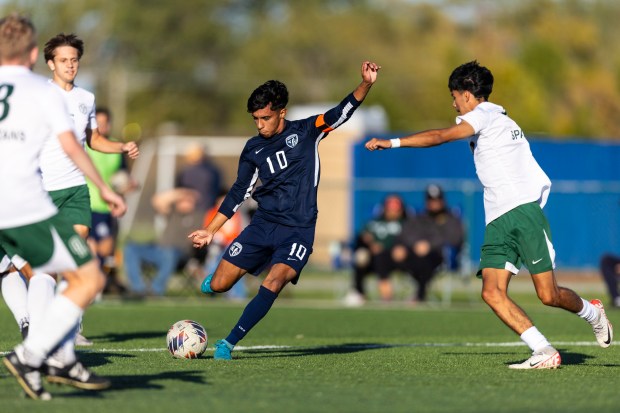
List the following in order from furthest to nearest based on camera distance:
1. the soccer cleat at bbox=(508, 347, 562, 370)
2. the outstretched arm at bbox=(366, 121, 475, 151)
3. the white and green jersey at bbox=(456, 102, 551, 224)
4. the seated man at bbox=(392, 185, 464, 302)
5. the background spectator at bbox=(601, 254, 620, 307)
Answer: the seated man at bbox=(392, 185, 464, 302), the background spectator at bbox=(601, 254, 620, 307), the white and green jersey at bbox=(456, 102, 551, 224), the soccer cleat at bbox=(508, 347, 562, 370), the outstretched arm at bbox=(366, 121, 475, 151)

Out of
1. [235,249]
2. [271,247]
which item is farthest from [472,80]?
[235,249]

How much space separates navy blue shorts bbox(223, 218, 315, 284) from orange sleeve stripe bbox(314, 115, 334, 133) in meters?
0.81

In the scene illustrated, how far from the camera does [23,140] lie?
6953mm

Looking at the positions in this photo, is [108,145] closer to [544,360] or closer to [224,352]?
[224,352]

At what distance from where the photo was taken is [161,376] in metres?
8.18

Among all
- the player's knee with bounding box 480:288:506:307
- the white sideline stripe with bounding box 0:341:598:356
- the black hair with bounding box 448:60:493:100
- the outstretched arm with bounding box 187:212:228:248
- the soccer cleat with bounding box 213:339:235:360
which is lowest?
the white sideline stripe with bounding box 0:341:598:356

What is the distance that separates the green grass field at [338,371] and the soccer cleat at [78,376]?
0.06 metres

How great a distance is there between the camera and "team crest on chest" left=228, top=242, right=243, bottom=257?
9922 mm

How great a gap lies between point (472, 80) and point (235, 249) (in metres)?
2.33

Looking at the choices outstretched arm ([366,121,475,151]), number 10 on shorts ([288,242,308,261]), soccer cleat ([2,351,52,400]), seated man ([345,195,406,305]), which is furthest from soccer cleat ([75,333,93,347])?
seated man ([345,195,406,305])

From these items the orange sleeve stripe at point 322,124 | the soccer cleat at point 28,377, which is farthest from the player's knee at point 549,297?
the soccer cleat at point 28,377

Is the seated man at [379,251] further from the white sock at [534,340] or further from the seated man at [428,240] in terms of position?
the white sock at [534,340]

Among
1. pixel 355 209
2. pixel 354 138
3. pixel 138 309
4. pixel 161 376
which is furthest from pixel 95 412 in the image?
pixel 354 138

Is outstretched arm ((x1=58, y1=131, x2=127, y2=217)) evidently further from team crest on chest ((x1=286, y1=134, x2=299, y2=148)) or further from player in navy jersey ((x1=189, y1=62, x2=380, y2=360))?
team crest on chest ((x1=286, y1=134, x2=299, y2=148))
